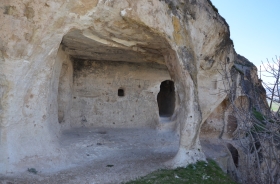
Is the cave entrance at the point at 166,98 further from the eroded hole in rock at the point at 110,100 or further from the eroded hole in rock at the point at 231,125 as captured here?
the eroded hole in rock at the point at 110,100

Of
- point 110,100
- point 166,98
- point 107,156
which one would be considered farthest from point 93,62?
point 166,98

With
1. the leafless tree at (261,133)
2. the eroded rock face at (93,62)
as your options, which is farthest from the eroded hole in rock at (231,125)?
the leafless tree at (261,133)

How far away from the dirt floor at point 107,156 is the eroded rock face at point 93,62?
39 cm

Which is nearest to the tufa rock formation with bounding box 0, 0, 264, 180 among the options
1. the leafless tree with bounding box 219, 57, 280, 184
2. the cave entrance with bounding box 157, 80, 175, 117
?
the leafless tree with bounding box 219, 57, 280, 184

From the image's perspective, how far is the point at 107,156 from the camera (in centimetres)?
690

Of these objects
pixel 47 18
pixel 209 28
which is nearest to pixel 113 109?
pixel 209 28

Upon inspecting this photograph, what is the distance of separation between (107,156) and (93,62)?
354cm

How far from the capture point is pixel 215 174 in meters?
Answer: 6.04

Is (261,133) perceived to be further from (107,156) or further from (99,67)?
(99,67)

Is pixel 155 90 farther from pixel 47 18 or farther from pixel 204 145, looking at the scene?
pixel 47 18

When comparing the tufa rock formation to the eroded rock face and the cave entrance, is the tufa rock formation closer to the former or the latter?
the eroded rock face

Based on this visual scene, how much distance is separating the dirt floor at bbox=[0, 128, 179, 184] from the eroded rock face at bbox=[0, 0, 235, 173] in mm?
387

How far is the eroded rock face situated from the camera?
4855 millimetres

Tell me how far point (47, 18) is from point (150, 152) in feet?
14.2
